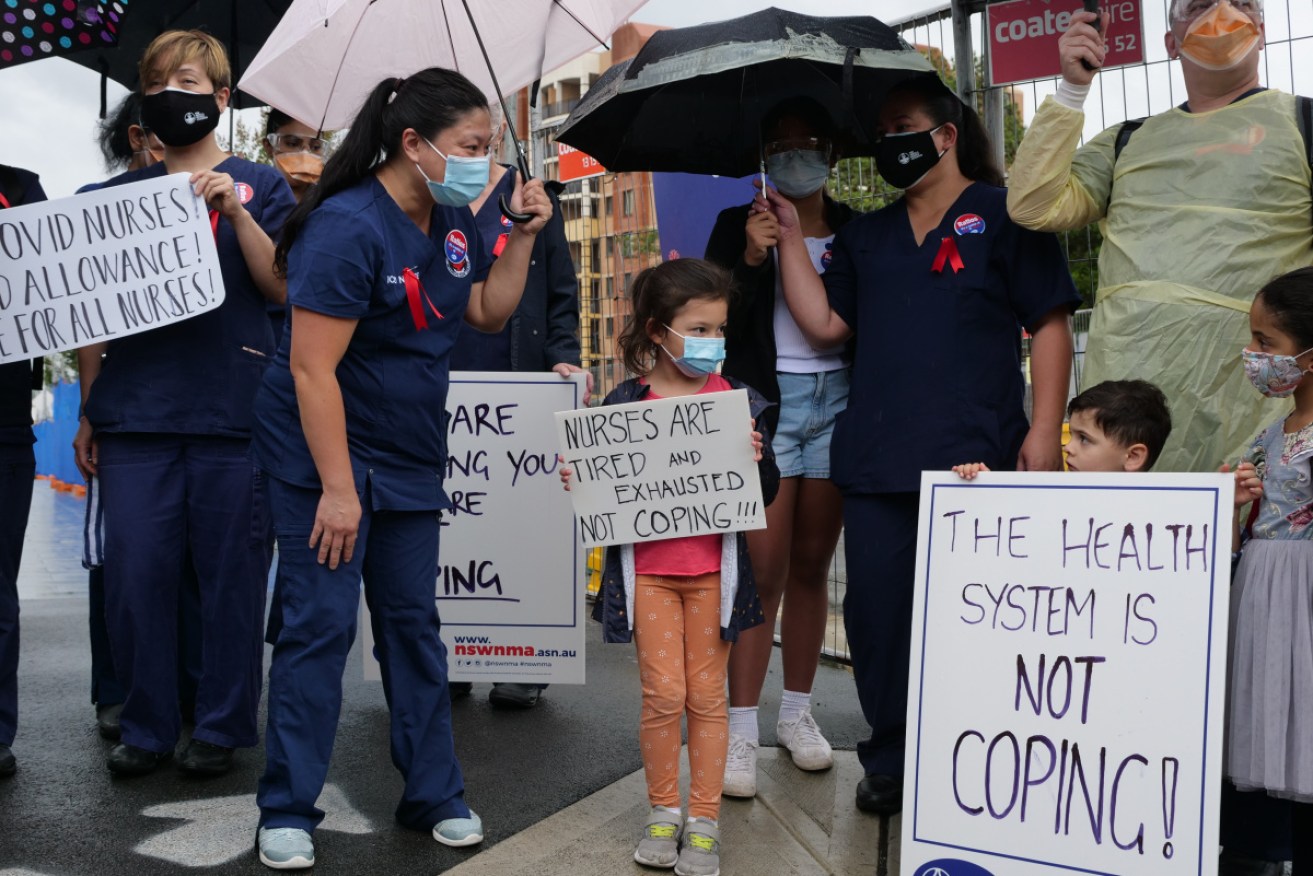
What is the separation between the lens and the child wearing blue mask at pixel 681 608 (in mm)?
3676

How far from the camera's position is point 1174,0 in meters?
3.54

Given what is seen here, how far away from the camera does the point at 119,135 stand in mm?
4832

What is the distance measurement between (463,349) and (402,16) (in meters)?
1.18

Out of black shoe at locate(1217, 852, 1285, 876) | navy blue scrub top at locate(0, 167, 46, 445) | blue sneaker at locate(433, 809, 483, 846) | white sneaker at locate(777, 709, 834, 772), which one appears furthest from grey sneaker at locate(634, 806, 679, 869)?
navy blue scrub top at locate(0, 167, 46, 445)

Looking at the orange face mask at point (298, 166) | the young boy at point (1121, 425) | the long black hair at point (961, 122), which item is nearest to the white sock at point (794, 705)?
the young boy at point (1121, 425)

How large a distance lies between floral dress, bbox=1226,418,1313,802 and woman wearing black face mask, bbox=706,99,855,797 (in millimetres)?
1398

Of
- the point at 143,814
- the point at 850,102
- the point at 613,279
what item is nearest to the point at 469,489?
the point at 143,814

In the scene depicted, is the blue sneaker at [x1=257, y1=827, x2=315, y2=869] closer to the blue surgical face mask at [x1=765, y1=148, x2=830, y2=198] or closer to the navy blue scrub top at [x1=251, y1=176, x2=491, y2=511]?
the navy blue scrub top at [x1=251, y1=176, x2=491, y2=511]

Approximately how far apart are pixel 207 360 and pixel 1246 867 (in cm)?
323

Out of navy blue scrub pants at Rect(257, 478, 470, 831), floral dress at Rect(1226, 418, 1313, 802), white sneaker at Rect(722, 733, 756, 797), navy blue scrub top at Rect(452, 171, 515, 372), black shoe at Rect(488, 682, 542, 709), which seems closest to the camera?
floral dress at Rect(1226, 418, 1313, 802)

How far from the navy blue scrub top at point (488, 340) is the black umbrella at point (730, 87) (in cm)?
49

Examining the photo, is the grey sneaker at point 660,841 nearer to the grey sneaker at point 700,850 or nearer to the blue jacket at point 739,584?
the grey sneaker at point 700,850

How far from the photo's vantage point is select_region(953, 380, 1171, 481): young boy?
3340mm

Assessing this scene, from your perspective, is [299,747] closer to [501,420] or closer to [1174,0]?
[501,420]
